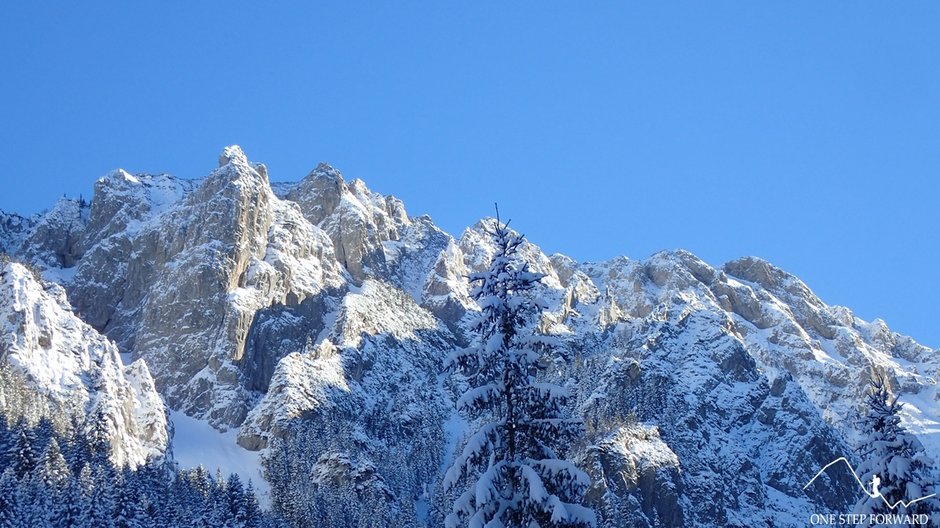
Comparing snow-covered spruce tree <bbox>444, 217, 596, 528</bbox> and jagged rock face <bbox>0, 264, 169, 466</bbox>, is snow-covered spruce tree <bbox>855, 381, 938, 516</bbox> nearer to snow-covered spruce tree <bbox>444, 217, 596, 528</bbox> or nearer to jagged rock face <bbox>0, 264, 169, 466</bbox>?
snow-covered spruce tree <bbox>444, 217, 596, 528</bbox>

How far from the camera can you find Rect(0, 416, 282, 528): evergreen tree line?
81.1m

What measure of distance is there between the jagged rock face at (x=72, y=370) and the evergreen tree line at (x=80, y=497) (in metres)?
37.8

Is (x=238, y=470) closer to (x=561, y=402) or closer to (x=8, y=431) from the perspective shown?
(x=8, y=431)


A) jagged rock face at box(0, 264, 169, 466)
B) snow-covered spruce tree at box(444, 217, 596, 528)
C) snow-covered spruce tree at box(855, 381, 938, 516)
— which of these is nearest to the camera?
snow-covered spruce tree at box(444, 217, 596, 528)

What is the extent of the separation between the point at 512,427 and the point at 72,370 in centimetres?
14752

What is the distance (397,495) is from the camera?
157 metres

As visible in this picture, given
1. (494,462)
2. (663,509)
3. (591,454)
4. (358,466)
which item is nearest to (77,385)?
(358,466)

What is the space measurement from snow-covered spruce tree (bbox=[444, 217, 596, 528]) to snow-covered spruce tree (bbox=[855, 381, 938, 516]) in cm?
794

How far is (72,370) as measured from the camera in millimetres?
157750

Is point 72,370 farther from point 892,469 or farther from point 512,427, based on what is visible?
point 892,469

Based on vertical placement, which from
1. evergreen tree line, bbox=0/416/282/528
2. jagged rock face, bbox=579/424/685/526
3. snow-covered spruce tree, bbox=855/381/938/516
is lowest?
snow-covered spruce tree, bbox=855/381/938/516

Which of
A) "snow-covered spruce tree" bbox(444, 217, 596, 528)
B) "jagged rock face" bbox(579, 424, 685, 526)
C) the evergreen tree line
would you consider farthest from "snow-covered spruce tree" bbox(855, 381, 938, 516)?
"jagged rock face" bbox(579, 424, 685, 526)

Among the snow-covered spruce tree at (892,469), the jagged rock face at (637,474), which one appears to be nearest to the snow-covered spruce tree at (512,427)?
the snow-covered spruce tree at (892,469)

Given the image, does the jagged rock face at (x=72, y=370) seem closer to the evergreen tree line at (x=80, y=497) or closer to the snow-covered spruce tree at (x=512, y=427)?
the evergreen tree line at (x=80, y=497)
